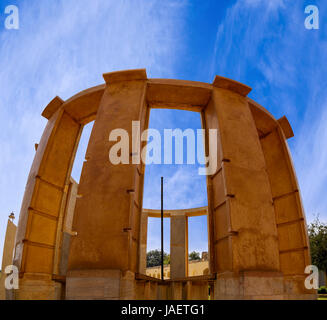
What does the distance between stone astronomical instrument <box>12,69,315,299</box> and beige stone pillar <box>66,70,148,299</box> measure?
0.03 metres

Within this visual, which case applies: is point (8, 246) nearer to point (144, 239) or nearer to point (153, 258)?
point (144, 239)

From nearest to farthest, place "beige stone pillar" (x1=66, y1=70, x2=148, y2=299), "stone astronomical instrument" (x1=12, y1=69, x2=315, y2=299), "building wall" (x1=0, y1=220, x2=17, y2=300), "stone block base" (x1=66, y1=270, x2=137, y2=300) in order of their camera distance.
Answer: "stone block base" (x1=66, y1=270, x2=137, y2=300) → "beige stone pillar" (x1=66, y1=70, x2=148, y2=299) → "stone astronomical instrument" (x1=12, y1=69, x2=315, y2=299) → "building wall" (x1=0, y1=220, x2=17, y2=300)

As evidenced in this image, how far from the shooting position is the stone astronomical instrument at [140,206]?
7.39 meters

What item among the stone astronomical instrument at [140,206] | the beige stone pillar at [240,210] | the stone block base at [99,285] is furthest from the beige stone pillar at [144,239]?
the stone block base at [99,285]

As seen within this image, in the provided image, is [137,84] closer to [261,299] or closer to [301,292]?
[261,299]

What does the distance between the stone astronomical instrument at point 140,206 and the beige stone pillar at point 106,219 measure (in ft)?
0.09

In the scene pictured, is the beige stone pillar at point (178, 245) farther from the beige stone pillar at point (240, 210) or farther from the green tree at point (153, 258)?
the green tree at point (153, 258)

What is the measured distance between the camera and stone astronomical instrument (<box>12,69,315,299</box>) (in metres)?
7.39

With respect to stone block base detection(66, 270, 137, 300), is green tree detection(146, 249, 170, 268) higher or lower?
higher

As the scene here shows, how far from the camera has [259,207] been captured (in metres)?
8.45

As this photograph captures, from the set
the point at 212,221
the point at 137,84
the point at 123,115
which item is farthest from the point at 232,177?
the point at 137,84

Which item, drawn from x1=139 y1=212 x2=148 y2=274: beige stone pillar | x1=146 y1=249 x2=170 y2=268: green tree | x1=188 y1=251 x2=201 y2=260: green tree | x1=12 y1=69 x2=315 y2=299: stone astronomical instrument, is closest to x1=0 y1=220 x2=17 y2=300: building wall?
x1=12 y1=69 x2=315 y2=299: stone astronomical instrument

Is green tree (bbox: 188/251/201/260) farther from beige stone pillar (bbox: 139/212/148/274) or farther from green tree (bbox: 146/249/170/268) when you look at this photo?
beige stone pillar (bbox: 139/212/148/274)

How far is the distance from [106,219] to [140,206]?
4.93 feet
